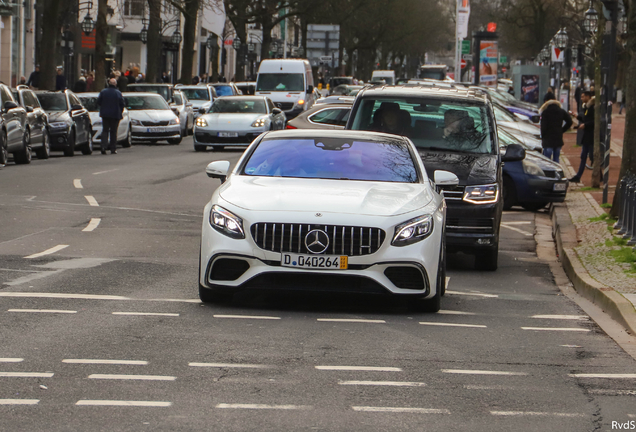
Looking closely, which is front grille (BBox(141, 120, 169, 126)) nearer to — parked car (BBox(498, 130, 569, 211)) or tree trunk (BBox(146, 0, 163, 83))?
tree trunk (BBox(146, 0, 163, 83))

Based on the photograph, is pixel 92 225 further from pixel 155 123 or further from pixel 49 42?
pixel 49 42

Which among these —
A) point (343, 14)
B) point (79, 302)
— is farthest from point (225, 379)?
point (343, 14)

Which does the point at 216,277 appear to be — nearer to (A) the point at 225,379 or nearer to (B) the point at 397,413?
(A) the point at 225,379

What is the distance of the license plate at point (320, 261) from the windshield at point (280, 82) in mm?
40986

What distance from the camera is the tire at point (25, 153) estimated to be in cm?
2539

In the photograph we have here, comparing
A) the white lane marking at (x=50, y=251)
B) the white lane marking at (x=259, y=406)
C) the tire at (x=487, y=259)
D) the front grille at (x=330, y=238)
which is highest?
the front grille at (x=330, y=238)

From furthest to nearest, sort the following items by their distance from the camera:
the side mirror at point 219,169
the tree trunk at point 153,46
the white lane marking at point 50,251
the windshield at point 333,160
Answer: the tree trunk at point 153,46
the white lane marking at point 50,251
the side mirror at point 219,169
the windshield at point 333,160

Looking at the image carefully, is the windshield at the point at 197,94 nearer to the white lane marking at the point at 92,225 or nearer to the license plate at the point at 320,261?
the white lane marking at the point at 92,225

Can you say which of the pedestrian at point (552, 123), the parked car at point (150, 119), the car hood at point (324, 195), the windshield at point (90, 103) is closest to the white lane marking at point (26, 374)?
the car hood at point (324, 195)

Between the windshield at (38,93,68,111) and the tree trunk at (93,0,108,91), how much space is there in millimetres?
9600

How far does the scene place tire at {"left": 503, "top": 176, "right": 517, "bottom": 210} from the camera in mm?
19594

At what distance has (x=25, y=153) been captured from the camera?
25500 millimetres

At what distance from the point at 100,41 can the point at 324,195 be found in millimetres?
31879

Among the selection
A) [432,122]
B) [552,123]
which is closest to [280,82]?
[552,123]
